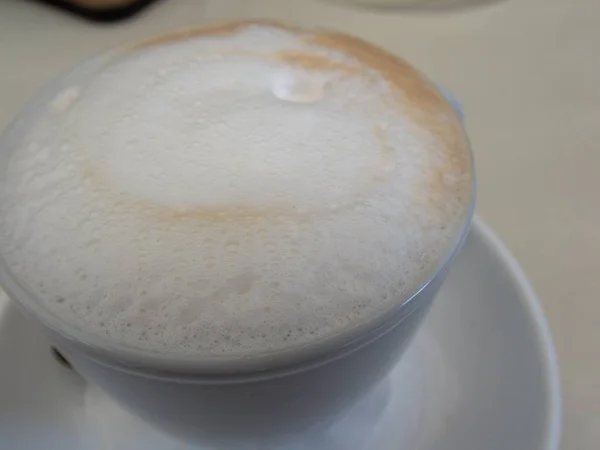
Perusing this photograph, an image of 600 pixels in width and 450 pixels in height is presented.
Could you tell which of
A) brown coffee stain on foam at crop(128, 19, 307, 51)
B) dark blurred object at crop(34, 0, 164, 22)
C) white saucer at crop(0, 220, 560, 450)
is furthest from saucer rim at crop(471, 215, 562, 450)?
dark blurred object at crop(34, 0, 164, 22)

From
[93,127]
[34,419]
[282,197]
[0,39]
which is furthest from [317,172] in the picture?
[0,39]

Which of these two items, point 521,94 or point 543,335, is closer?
point 543,335

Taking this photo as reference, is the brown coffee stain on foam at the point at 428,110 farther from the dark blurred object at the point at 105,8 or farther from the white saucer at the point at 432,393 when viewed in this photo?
the dark blurred object at the point at 105,8

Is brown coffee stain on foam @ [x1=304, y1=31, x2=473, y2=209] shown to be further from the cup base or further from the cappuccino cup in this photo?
the cup base

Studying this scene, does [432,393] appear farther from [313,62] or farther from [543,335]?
[313,62]

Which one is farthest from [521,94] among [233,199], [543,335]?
[233,199]

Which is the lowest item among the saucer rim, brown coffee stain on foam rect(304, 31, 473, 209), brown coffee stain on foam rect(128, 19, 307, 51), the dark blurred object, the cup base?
the cup base
